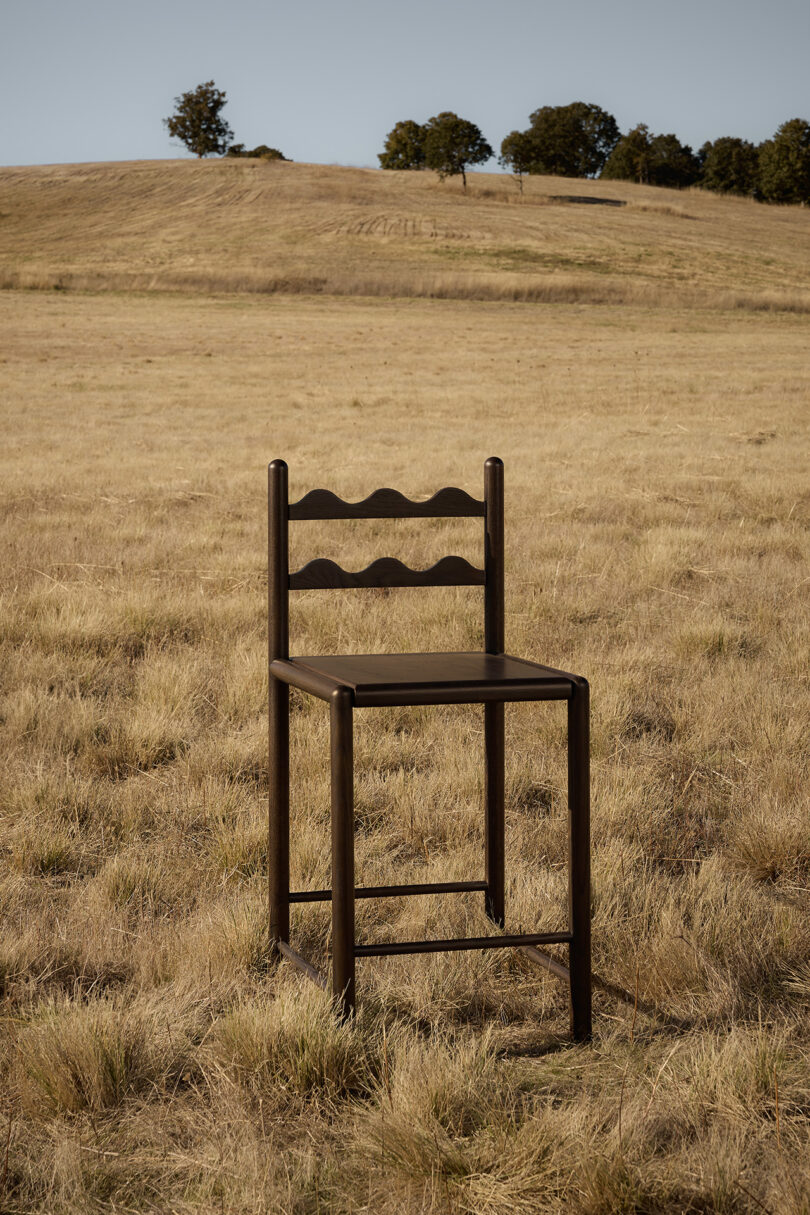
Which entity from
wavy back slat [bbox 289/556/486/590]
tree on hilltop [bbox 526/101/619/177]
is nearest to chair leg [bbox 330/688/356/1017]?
wavy back slat [bbox 289/556/486/590]

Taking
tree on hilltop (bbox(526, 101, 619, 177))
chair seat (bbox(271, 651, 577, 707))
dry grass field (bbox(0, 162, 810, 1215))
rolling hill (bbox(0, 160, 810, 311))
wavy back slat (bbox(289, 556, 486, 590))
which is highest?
tree on hilltop (bbox(526, 101, 619, 177))

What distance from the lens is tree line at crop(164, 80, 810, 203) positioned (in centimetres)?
10150

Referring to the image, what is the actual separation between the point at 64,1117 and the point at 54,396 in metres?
18.4

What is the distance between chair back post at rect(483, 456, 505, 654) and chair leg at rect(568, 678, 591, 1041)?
0.56 m

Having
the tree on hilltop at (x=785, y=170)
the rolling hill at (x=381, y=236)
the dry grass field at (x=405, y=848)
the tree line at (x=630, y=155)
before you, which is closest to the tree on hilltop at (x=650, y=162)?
the tree line at (x=630, y=155)

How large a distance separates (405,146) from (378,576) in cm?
11718

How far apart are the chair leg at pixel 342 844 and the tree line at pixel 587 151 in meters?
104

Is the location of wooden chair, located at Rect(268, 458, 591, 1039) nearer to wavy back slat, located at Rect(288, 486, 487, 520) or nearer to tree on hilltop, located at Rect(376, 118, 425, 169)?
wavy back slat, located at Rect(288, 486, 487, 520)

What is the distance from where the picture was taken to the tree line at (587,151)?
333 feet

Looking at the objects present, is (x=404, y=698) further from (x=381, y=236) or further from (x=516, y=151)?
(x=516, y=151)

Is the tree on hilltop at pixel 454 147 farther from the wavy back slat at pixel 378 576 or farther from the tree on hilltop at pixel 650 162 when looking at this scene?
the wavy back slat at pixel 378 576

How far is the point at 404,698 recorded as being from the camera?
2.50m

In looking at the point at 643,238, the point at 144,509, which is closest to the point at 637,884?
the point at 144,509

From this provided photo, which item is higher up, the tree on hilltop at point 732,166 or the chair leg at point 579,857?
the tree on hilltop at point 732,166
